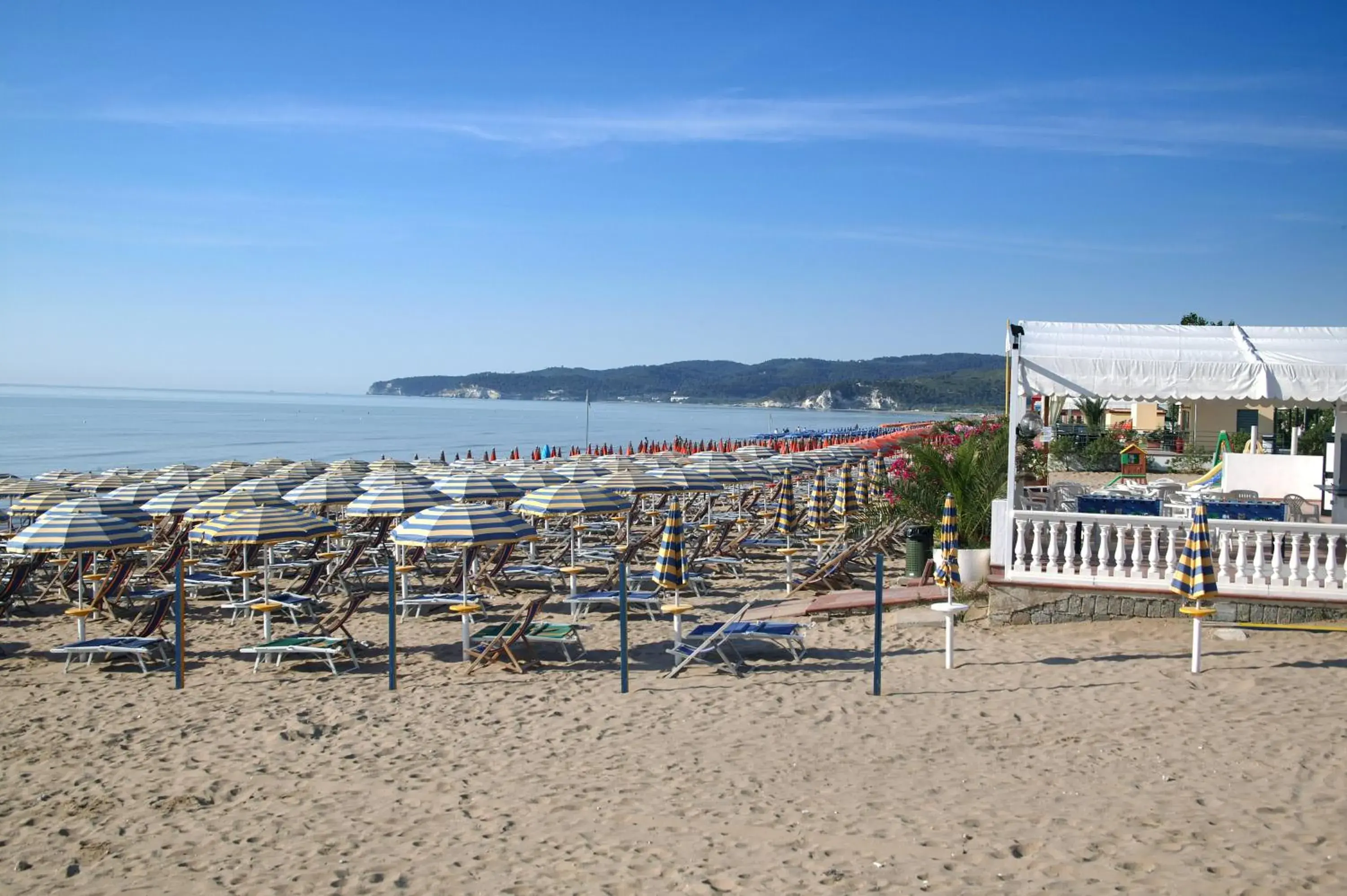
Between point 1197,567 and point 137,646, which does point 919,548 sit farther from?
point 137,646

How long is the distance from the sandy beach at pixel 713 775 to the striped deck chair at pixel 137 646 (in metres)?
0.29

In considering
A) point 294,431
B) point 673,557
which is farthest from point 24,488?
point 294,431

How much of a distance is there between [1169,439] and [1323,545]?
2120 cm

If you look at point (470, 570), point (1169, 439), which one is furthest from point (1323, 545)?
point (1169, 439)

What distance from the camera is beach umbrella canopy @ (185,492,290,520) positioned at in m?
12.8

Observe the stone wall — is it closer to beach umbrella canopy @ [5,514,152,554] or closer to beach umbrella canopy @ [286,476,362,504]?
beach umbrella canopy @ [5,514,152,554]

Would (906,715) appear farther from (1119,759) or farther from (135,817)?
(135,817)

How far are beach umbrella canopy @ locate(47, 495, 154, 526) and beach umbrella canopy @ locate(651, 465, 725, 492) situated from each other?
283 inches

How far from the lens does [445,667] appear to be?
9367mm

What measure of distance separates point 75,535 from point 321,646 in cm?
324

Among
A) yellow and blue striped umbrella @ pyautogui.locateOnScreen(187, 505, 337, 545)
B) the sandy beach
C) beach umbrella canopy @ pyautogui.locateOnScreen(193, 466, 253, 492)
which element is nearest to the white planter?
the sandy beach

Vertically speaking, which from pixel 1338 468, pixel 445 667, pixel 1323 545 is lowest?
pixel 445 667

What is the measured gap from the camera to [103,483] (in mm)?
19703

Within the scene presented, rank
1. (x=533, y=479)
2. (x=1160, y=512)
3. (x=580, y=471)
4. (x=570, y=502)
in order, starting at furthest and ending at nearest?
(x=580, y=471) → (x=533, y=479) → (x=570, y=502) → (x=1160, y=512)
